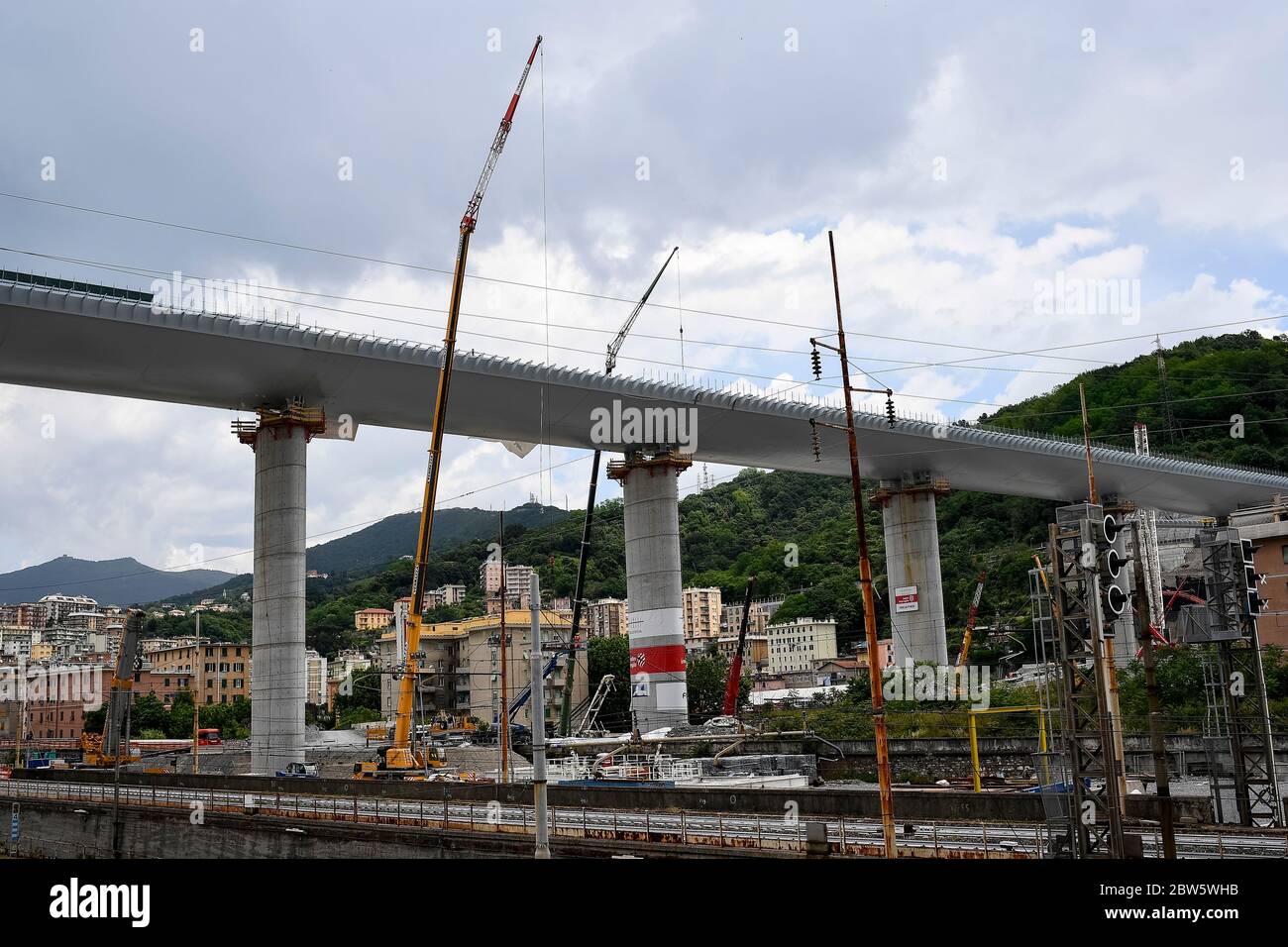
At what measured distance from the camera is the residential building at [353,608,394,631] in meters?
191

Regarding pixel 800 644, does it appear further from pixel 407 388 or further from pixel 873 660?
pixel 873 660

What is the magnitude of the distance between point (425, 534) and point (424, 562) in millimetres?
1120

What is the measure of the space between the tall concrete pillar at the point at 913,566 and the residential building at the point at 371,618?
13155cm

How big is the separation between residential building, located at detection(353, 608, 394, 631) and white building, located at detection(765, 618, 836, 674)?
6737cm

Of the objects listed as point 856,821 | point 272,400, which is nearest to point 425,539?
point 272,400

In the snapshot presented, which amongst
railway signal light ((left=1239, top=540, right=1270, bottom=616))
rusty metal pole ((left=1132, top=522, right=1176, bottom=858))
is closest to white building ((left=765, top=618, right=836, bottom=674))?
railway signal light ((left=1239, top=540, right=1270, bottom=616))

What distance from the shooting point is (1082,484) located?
3182 inches

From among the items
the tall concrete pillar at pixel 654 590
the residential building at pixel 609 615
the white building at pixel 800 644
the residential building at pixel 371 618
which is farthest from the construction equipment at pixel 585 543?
the residential building at pixel 371 618

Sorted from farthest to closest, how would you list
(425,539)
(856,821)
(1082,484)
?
1. (1082,484)
2. (425,539)
3. (856,821)

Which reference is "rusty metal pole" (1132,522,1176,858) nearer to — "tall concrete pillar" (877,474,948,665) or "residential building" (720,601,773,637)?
"tall concrete pillar" (877,474,948,665)

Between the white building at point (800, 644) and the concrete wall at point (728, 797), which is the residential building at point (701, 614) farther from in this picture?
the concrete wall at point (728, 797)

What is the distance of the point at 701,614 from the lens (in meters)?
188
